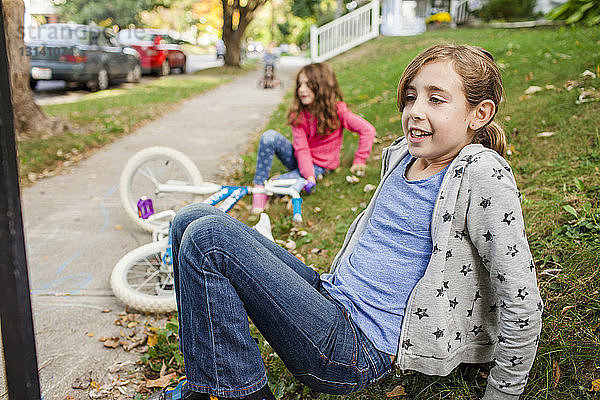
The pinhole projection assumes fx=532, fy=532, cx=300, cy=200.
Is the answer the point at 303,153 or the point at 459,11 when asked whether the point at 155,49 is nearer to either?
the point at 459,11

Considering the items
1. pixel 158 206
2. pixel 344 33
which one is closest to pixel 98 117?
pixel 158 206

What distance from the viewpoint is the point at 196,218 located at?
73.3 inches

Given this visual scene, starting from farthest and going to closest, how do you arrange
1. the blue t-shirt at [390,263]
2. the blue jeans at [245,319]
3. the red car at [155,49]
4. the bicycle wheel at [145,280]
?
the red car at [155,49] < the bicycle wheel at [145,280] < the blue t-shirt at [390,263] < the blue jeans at [245,319]

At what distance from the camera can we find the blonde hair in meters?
1.72

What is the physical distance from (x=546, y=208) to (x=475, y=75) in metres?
1.53

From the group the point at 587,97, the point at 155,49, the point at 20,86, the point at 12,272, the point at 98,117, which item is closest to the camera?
the point at 12,272

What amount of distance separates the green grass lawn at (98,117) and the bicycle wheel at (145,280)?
294 centimetres

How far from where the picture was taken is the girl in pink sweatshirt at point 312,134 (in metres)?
4.41

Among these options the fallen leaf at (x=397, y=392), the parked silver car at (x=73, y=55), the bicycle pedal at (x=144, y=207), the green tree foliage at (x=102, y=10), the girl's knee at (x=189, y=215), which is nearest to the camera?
the girl's knee at (x=189, y=215)

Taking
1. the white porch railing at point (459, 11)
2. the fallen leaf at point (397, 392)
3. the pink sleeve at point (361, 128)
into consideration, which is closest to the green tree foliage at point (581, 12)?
the pink sleeve at point (361, 128)

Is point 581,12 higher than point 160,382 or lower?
higher

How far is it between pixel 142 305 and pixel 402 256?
1.75m

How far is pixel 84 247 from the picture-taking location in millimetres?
3924

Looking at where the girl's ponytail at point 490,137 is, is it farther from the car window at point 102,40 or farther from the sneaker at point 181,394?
the car window at point 102,40
